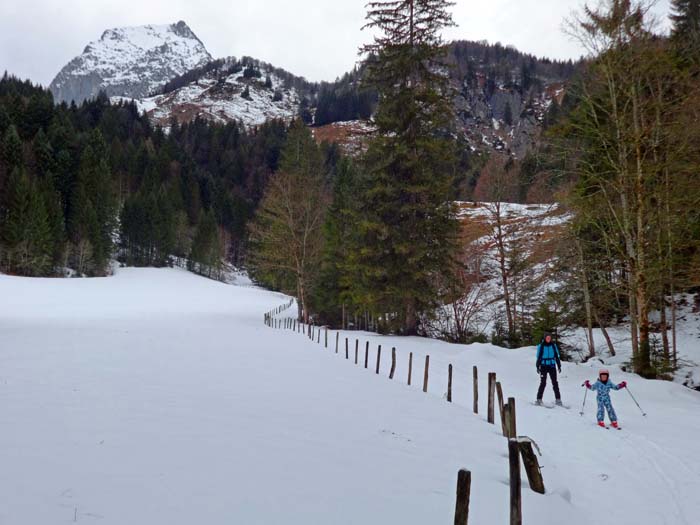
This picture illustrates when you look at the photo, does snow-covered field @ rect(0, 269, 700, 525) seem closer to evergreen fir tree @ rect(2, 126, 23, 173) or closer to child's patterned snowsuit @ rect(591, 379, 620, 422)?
child's patterned snowsuit @ rect(591, 379, 620, 422)

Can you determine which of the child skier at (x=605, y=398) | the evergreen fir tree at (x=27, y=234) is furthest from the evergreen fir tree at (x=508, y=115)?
the child skier at (x=605, y=398)

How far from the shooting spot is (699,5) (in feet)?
129

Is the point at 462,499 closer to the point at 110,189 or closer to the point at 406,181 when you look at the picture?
the point at 406,181

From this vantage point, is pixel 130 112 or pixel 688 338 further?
pixel 130 112

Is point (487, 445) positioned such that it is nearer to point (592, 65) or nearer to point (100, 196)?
point (592, 65)

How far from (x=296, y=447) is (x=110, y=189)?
272ft

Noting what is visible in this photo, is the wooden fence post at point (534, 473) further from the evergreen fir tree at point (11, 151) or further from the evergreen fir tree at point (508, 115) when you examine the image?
the evergreen fir tree at point (508, 115)

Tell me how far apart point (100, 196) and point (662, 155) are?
77.6 meters

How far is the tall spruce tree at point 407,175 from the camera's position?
23281 millimetres

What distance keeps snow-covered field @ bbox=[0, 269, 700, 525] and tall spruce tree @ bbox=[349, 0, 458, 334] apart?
10043 millimetres

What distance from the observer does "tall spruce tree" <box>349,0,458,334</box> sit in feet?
76.4

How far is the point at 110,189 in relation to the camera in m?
76.6

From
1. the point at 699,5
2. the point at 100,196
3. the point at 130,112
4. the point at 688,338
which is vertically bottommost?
the point at 688,338

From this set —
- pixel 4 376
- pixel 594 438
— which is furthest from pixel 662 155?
pixel 4 376
